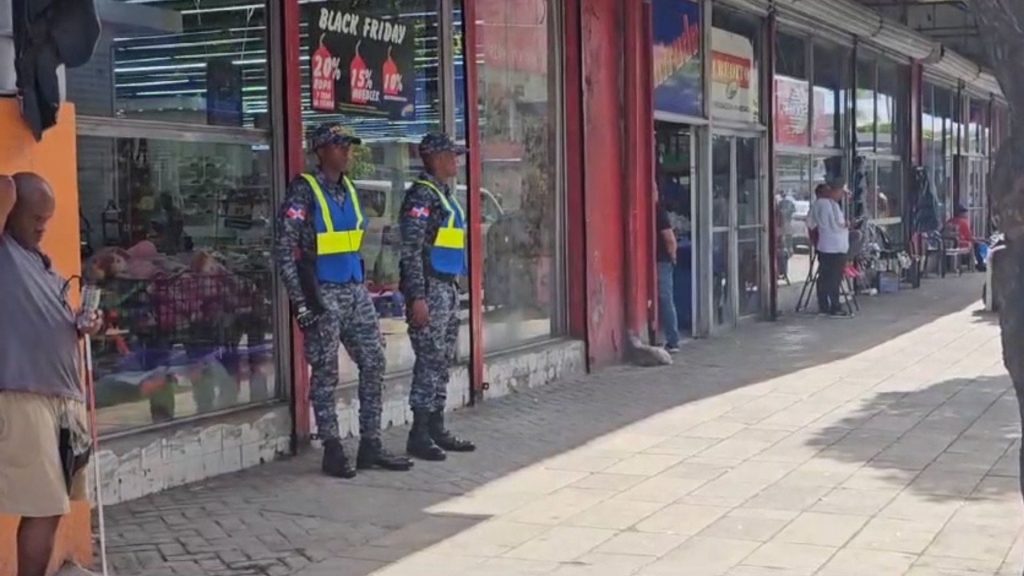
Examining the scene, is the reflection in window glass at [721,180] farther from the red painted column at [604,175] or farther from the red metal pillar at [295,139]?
the red metal pillar at [295,139]

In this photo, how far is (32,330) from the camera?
4.98 m

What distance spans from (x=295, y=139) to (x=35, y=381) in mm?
3488

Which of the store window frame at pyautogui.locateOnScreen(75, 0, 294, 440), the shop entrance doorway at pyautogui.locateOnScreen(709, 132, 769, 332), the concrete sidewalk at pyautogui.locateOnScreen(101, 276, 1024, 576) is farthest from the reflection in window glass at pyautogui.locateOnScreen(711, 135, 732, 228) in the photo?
the store window frame at pyautogui.locateOnScreen(75, 0, 294, 440)

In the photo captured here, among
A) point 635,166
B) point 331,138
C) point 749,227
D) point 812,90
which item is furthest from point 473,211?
point 812,90

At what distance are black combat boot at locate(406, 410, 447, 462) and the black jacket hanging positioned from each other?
3359 millimetres

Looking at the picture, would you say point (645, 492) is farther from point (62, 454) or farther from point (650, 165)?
point (650, 165)

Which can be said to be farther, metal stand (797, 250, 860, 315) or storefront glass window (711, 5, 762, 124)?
metal stand (797, 250, 860, 315)

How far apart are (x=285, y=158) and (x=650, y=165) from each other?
5.30 m

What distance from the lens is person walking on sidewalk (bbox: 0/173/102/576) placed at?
4.89 metres

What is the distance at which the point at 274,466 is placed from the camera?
786cm

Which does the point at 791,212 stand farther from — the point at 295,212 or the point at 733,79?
the point at 295,212

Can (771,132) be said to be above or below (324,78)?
above

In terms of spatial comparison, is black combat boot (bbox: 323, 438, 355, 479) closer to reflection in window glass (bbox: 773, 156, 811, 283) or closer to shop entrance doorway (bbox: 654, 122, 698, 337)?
shop entrance doorway (bbox: 654, 122, 698, 337)

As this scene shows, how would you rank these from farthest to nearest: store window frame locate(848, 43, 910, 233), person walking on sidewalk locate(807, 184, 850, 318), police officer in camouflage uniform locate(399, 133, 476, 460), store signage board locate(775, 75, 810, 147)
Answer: store window frame locate(848, 43, 910, 233), store signage board locate(775, 75, 810, 147), person walking on sidewalk locate(807, 184, 850, 318), police officer in camouflage uniform locate(399, 133, 476, 460)
